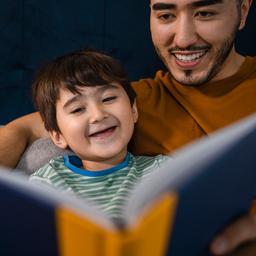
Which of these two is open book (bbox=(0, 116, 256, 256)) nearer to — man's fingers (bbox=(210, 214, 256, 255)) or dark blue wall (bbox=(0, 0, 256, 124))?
man's fingers (bbox=(210, 214, 256, 255))

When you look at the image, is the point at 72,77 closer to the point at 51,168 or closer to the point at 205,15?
the point at 51,168

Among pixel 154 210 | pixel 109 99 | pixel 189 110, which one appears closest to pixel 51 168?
pixel 109 99

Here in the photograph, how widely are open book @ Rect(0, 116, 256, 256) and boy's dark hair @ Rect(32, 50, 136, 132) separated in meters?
0.49

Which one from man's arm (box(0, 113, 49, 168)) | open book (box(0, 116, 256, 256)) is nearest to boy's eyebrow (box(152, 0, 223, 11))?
man's arm (box(0, 113, 49, 168))

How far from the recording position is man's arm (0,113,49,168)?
1.13 meters

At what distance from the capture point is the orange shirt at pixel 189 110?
1089 millimetres

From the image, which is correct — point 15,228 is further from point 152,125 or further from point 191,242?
point 152,125

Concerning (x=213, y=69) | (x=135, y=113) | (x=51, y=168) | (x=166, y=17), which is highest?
(x=166, y=17)

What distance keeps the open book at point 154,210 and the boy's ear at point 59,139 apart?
496mm

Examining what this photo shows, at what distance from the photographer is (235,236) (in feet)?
2.03

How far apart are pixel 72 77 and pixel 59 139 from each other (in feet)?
0.59

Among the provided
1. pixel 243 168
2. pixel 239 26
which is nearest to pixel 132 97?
pixel 239 26

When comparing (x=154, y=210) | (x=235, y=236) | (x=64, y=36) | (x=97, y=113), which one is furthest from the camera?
(x=64, y=36)

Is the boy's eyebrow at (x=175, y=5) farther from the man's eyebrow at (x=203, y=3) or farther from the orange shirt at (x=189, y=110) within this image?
the orange shirt at (x=189, y=110)
